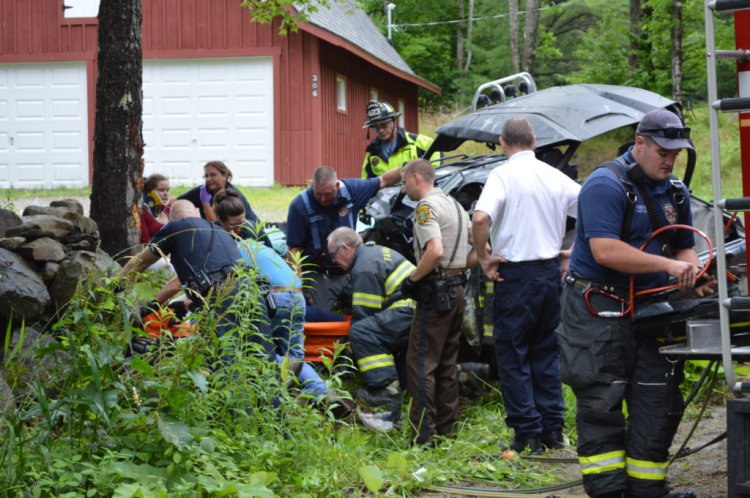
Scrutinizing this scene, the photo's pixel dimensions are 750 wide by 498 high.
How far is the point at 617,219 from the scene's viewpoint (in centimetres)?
504

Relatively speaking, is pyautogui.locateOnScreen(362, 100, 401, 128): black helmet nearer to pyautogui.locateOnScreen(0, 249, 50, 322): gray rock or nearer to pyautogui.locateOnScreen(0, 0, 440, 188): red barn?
pyautogui.locateOnScreen(0, 249, 50, 322): gray rock

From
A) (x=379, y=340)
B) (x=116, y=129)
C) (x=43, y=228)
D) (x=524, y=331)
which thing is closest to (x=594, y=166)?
(x=116, y=129)

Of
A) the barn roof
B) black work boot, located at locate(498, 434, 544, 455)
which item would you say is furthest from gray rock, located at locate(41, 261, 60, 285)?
the barn roof

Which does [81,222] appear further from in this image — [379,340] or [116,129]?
[379,340]

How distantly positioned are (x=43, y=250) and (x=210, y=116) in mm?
15317

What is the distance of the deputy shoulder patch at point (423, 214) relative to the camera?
7020mm

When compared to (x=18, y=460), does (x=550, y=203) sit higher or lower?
higher

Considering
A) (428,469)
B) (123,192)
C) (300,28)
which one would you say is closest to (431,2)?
(300,28)

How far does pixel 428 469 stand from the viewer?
615 centimetres

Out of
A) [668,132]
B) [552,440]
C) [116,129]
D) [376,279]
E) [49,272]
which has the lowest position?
[552,440]

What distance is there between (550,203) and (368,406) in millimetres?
1998

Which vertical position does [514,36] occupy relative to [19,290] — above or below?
above

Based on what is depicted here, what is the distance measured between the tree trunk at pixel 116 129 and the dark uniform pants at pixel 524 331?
394 cm

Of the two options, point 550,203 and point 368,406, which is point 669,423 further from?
point 368,406
